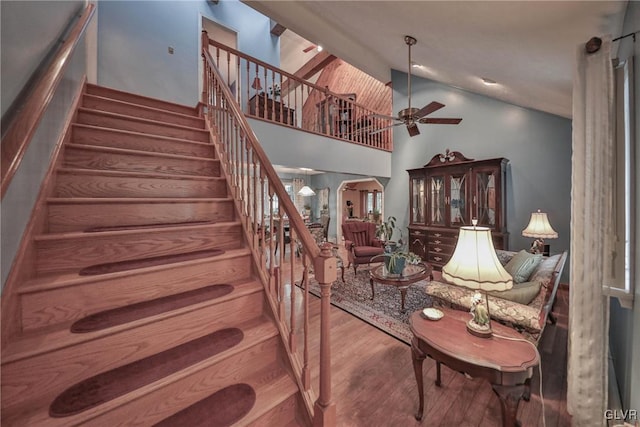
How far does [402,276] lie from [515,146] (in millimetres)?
3257

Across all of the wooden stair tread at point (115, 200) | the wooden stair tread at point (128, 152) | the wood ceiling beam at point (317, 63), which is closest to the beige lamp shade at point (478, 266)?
the wooden stair tread at point (115, 200)

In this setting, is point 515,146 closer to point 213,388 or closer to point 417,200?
point 417,200

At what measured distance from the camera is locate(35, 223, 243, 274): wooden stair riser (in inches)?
49.8

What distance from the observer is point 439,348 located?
1399mm

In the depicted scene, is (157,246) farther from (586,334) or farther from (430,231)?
(430,231)

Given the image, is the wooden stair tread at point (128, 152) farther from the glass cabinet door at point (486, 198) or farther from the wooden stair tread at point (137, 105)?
the glass cabinet door at point (486, 198)

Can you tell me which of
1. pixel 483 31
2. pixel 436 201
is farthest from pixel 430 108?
pixel 436 201

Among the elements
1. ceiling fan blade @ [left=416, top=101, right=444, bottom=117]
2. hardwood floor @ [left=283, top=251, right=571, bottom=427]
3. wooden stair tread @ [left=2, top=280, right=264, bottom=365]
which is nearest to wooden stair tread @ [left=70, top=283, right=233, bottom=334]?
wooden stair tread @ [left=2, top=280, right=264, bottom=365]

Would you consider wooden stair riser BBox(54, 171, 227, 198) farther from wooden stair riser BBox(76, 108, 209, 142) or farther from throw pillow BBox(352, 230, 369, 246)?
throw pillow BBox(352, 230, 369, 246)

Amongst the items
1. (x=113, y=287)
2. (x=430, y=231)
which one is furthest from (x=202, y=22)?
(x=430, y=231)

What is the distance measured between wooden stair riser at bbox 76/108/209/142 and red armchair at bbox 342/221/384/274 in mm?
2954

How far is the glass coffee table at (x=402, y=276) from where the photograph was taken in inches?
117

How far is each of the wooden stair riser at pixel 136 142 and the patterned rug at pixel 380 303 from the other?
8.02 ft

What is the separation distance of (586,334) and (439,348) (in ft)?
2.36
